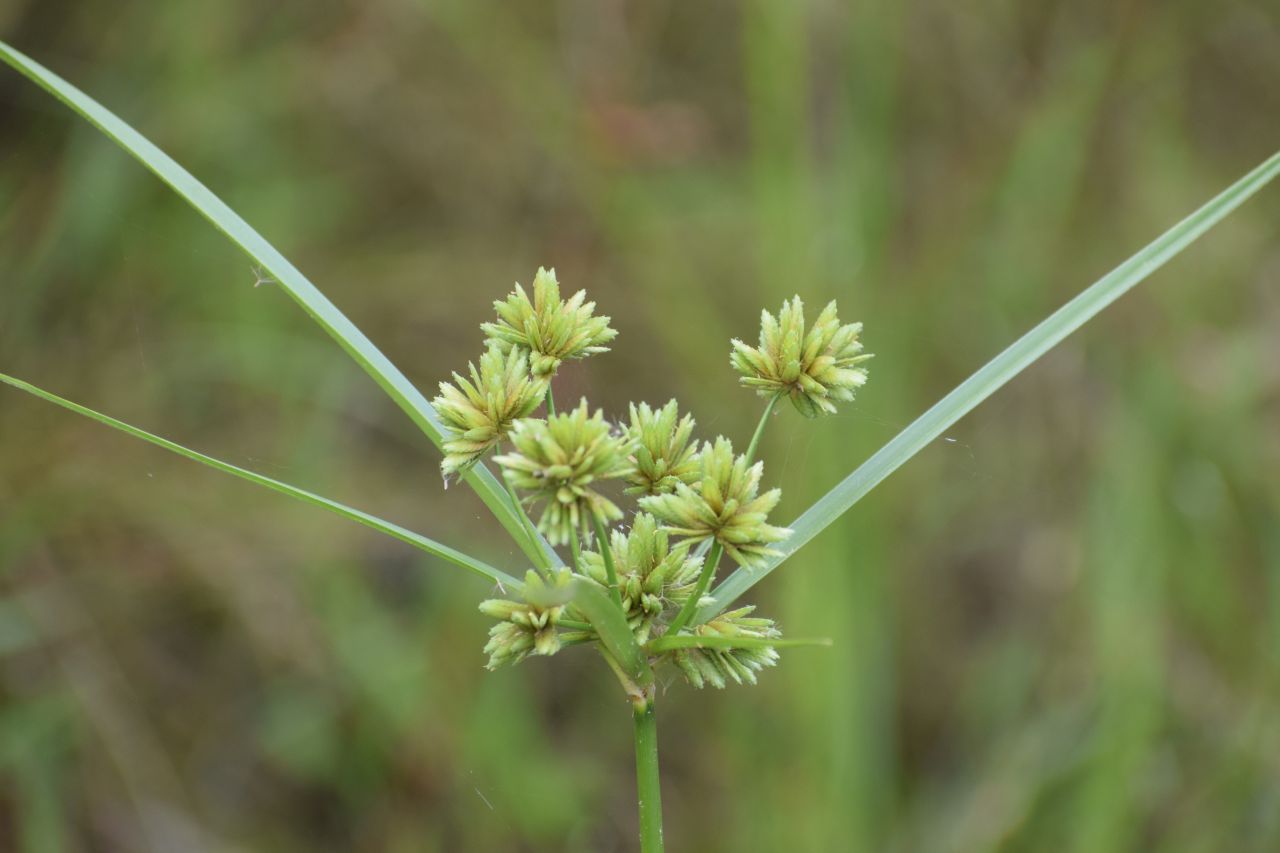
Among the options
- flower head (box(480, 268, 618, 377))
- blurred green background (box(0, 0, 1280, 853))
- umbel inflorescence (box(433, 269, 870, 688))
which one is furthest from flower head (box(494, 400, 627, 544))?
blurred green background (box(0, 0, 1280, 853))

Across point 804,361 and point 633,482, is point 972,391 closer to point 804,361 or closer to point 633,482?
point 804,361

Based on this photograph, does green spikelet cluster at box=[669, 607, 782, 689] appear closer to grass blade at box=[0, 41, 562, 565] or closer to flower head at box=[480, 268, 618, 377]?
grass blade at box=[0, 41, 562, 565]

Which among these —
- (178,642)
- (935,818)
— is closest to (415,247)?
(178,642)

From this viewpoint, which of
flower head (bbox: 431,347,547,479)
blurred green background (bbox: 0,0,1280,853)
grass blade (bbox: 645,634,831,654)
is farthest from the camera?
blurred green background (bbox: 0,0,1280,853)

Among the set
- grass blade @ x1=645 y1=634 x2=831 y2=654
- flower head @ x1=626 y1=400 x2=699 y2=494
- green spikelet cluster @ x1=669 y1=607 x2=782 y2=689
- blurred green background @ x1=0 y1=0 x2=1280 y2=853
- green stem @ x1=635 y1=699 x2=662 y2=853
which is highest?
blurred green background @ x1=0 y1=0 x2=1280 y2=853

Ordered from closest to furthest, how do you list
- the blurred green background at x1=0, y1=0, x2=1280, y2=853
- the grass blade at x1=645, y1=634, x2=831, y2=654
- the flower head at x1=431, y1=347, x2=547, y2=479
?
the grass blade at x1=645, y1=634, x2=831, y2=654 → the flower head at x1=431, y1=347, x2=547, y2=479 → the blurred green background at x1=0, y1=0, x2=1280, y2=853

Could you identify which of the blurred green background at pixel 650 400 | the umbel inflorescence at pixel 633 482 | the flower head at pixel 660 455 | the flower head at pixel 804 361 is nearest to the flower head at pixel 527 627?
the umbel inflorescence at pixel 633 482
